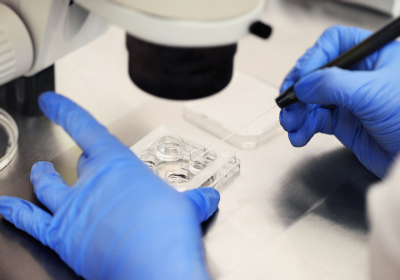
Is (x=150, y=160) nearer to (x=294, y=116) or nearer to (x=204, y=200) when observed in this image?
(x=204, y=200)

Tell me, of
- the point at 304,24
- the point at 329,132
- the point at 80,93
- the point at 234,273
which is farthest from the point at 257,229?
the point at 304,24

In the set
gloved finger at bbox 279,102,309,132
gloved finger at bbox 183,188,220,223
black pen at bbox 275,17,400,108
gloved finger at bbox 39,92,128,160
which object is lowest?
gloved finger at bbox 183,188,220,223

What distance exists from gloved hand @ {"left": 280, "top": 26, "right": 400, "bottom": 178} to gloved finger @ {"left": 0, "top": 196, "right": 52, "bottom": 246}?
485 mm

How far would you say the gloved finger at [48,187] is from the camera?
→ 75 centimetres

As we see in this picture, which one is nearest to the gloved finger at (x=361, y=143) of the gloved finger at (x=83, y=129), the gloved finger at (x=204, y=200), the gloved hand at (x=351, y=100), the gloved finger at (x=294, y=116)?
the gloved hand at (x=351, y=100)

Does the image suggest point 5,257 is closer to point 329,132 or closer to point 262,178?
point 262,178

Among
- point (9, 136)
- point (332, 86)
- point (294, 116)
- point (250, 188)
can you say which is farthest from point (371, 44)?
point (9, 136)

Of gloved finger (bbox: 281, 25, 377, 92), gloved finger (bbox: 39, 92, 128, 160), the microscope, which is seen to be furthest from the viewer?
gloved finger (bbox: 281, 25, 377, 92)

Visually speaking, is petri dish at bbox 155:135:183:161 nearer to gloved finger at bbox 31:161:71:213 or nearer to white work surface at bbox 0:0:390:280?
white work surface at bbox 0:0:390:280

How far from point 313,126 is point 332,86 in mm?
202

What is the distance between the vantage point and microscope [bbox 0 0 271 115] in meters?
0.59

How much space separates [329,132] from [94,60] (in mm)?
674

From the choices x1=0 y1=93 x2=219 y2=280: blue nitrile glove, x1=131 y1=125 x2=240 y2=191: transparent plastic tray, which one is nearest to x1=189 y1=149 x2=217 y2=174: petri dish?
x1=131 y1=125 x2=240 y2=191: transparent plastic tray

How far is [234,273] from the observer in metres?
0.72
